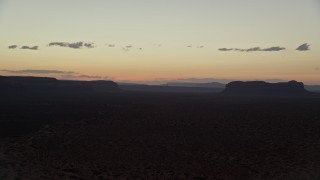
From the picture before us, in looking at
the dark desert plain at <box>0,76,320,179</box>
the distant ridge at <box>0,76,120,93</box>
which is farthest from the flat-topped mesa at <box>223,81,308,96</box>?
the dark desert plain at <box>0,76,320,179</box>

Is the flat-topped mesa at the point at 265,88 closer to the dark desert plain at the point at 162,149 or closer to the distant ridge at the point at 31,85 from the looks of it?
the distant ridge at the point at 31,85

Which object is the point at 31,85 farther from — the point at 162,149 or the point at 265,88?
the point at 162,149

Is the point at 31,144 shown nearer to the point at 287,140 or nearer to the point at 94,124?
the point at 94,124

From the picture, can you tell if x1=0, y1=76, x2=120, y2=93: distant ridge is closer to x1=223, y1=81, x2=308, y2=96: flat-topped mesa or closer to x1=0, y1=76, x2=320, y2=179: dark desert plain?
→ x1=223, y1=81, x2=308, y2=96: flat-topped mesa

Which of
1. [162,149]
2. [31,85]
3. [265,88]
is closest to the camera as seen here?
[162,149]

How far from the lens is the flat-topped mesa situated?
A: 571 ft

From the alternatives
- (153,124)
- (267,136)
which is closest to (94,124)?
(153,124)

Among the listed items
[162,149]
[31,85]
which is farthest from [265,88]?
[162,149]

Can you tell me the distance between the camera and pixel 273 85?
18362 centimetres

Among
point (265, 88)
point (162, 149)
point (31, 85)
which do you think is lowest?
point (162, 149)

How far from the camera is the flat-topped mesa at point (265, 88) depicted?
174 metres

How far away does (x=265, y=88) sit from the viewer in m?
185

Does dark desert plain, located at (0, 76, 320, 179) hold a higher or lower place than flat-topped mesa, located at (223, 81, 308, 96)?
lower

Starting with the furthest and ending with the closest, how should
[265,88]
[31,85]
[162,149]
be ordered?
1. [265,88]
2. [31,85]
3. [162,149]
